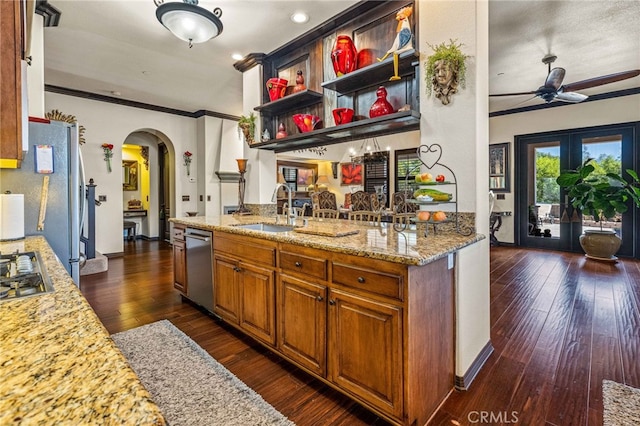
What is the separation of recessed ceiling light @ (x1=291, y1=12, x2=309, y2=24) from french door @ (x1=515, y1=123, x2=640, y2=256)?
548cm

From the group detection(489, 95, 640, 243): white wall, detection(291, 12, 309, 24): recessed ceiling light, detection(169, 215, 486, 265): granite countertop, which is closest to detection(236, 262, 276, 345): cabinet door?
detection(169, 215, 486, 265): granite countertop

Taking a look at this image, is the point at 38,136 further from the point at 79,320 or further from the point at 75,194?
the point at 79,320

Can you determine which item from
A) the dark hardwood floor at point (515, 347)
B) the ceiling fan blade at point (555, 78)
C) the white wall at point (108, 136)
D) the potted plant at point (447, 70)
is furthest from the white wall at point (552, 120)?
the white wall at point (108, 136)

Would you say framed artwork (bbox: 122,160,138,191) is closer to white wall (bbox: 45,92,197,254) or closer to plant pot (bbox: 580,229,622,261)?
white wall (bbox: 45,92,197,254)

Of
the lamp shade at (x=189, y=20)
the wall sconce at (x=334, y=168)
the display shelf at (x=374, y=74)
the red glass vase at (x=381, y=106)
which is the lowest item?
the wall sconce at (x=334, y=168)

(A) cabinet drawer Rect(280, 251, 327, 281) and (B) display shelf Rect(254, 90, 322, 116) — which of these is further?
(B) display shelf Rect(254, 90, 322, 116)

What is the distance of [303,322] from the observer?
1.93 m

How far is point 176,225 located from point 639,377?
13.2 feet

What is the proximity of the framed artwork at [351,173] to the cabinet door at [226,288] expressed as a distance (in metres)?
1.62

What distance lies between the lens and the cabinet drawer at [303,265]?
1803 millimetres

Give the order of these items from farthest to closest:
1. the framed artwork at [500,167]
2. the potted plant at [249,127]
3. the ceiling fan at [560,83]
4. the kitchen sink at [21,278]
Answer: the framed artwork at [500,167] → the potted plant at [249,127] → the ceiling fan at [560,83] → the kitchen sink at [21,278]

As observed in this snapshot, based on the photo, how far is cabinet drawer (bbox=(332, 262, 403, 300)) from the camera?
1.46m

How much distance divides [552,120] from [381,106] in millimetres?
5413

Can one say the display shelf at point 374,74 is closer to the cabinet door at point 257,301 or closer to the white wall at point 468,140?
the white wall at point 468,140
